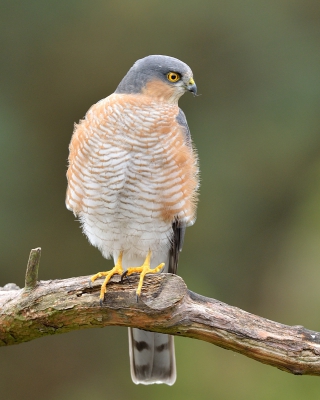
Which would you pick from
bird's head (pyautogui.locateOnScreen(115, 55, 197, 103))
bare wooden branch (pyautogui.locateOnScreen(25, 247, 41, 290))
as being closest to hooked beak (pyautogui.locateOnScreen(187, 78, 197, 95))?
bird's head (pyautogui.locateOnScreen(115, 55, 197, 103))

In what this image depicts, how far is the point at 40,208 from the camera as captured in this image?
5770mm

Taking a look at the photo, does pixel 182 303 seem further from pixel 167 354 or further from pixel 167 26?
pixel 167 26

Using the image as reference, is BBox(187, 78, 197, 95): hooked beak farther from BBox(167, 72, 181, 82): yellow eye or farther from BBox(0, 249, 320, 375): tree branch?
BBox(0, 249, 320, 375): tree branch

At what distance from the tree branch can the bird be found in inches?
6.4

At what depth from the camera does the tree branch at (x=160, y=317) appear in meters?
2.78

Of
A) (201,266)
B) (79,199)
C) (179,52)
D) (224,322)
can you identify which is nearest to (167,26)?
(179,52)

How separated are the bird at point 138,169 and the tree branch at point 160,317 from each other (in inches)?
6.4

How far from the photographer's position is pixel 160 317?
2832 mm

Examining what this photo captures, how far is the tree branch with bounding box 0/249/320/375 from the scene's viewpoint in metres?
2.78

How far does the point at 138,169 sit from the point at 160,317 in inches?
30.9

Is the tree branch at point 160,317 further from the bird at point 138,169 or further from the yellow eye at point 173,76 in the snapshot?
the yellow eye at point 173,76

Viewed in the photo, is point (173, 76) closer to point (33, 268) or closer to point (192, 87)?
point (192, 87)

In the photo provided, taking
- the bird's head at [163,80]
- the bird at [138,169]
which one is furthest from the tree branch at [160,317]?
the bird's head at [163,80]

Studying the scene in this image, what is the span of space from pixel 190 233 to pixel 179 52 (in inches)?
66.3
